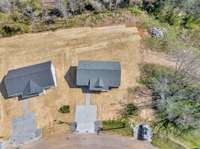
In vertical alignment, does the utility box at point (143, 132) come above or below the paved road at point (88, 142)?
above

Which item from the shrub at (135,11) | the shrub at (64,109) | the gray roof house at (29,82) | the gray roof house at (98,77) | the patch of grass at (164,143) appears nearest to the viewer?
the patch of grass at (164,143)

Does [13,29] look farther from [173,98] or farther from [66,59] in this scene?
[173,98]

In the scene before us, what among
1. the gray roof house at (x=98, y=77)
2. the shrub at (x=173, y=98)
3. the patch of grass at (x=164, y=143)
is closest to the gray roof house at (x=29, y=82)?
the gray roof house at (x=98, y=77)

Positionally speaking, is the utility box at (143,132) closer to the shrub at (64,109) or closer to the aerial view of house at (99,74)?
the aerial view of house at (99,74)

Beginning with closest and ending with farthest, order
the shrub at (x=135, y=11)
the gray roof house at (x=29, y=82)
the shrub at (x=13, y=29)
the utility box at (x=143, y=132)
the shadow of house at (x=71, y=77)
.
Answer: the utility box at (x=143, y=132) → the gray roof house at (x=29, y=82) → the shadow of house at (x=71, y=77) → the shrub at (x=13, y=29) → the shrub at (x=135, y=11)

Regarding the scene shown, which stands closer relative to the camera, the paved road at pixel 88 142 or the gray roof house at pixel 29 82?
the paved road at pixel 88 142

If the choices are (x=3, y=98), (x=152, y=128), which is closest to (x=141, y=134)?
(x=152, y=128)

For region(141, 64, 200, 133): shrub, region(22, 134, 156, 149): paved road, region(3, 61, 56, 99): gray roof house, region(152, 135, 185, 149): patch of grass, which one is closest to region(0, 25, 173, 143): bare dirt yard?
region(3, 61, 56, 99): gray roof house

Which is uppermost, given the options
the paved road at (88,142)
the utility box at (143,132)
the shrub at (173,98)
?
the shrub at (173,98)

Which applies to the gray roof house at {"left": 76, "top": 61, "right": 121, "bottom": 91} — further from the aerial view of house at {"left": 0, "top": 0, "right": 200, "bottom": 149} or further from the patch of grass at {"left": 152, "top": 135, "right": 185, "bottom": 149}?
the patch of grass at {"left": 152, "top": 135, "right": 185, "bottom": 149}
